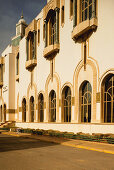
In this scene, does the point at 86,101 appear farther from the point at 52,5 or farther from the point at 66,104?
the point at 52,5

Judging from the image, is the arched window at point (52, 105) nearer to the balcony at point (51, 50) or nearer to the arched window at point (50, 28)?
the balcony at point (51, 50)

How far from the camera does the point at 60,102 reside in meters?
21.6

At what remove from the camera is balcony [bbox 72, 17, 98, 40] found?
16.9 meters

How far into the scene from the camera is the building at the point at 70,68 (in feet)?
53.2

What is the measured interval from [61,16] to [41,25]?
5.77 metres

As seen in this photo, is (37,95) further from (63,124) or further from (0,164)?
(0,164)

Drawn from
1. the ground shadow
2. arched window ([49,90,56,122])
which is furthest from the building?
the ground shadow

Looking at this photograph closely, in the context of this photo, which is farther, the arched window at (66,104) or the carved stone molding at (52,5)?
the carved stone molding at (52,5)

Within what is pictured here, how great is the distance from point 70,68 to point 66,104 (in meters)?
4.21

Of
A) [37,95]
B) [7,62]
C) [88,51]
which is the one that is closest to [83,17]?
[88,51]

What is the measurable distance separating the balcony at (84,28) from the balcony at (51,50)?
11.4 ft

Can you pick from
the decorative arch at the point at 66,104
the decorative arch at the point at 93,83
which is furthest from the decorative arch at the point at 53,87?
the decorative arch at the point at 93,83

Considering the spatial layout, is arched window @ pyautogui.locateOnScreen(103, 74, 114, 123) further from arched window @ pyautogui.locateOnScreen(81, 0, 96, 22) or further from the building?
arched window @ pyautogui.locateOnScreen(81, 0, 96, 22)

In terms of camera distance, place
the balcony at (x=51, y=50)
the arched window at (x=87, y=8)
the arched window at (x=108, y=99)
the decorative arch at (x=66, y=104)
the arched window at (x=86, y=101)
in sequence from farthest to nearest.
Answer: the balcony at (x=51, y=50)
the decorative arch at (x=66, y=104)
the arched window at (x=86, y=101)
the arched window at (x=87, y=8)
the arched window at (x=108, y=99)
